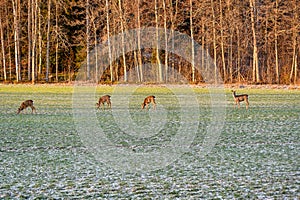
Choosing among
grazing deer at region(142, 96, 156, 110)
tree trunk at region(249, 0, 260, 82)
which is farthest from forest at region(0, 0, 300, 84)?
grazing deer at region(142, 96, 156, 110)

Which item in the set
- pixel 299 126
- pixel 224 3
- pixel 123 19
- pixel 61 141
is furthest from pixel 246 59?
pixel 61 141

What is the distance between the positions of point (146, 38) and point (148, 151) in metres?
51.5

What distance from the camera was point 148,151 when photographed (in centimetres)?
1407

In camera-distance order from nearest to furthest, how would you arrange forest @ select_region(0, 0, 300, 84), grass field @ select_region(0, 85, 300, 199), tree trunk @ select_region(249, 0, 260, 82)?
grass field @ select_region(0, 85, 300, 199), tree trunk @ select_region(249, 0, 260, 82), forest @ select_region(0, 0, 300, 84)

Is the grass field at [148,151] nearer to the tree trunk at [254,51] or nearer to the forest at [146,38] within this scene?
the tree trunk at [254,51]

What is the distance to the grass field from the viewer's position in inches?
372

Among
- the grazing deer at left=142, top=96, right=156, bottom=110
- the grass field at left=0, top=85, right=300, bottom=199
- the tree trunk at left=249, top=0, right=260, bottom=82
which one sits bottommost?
the grass field at left=0, top=85, right=300, bottom=199

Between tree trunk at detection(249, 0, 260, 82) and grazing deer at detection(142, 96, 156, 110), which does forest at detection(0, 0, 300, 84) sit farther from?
grazing deer at detection(142, 96, 156, 110)

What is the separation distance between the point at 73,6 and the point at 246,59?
2224 centimetres

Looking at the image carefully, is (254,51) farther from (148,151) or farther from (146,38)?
(148,151)

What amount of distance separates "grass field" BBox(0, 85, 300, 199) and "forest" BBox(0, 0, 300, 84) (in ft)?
116

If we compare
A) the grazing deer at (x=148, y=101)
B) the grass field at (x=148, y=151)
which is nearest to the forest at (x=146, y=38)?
the grazing deer at (x=148, y=101)

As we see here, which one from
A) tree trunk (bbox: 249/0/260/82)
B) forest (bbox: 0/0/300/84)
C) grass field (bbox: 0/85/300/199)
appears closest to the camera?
grass field (bbox: 0/85/300/199)

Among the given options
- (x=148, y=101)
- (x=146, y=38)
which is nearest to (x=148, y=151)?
(x=148, y=101)
